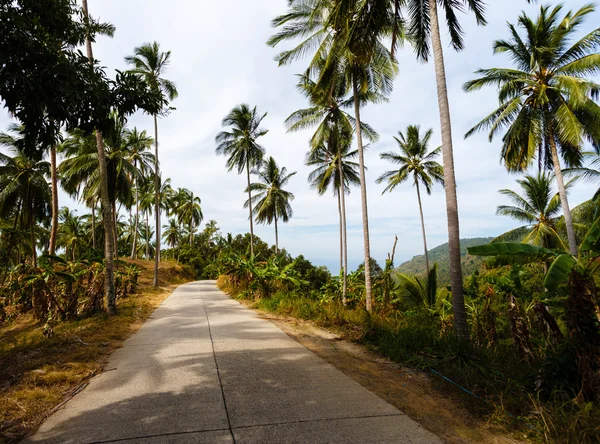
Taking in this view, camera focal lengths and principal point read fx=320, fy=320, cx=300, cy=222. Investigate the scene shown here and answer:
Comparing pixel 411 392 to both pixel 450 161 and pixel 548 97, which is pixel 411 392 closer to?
pixel 450 161

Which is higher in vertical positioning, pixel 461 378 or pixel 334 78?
pixel 334 78

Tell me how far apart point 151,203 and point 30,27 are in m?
36.1

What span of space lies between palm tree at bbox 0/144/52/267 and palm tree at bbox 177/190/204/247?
2458 cm

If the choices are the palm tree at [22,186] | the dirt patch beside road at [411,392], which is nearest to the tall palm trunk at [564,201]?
the dirt patch beside road at [411,392]

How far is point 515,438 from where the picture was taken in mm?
3078

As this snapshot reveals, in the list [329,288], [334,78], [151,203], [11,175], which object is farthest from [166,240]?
[334,78]

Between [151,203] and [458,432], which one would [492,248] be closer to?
[458,432]

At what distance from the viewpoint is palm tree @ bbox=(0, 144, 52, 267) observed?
787 inches

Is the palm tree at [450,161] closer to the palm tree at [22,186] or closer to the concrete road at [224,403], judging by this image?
the concrete road at [224,403]

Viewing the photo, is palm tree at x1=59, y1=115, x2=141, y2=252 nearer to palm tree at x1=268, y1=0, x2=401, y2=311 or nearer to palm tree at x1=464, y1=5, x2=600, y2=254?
palm tree at x1=268, y1=0, x2=401, y2=311

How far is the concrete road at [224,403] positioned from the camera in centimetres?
296

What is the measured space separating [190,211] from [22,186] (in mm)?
27143

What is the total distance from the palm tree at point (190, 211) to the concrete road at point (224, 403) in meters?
43.5

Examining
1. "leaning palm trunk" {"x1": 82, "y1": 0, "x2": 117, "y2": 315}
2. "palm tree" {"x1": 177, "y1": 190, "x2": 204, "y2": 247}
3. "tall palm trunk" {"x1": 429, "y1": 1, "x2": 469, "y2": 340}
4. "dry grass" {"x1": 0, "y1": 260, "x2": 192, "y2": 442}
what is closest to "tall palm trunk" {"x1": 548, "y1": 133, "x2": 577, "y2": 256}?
"tall palm trunk" {"x1": 429, "y1": 1, "x2": 469, "y2": 340}
